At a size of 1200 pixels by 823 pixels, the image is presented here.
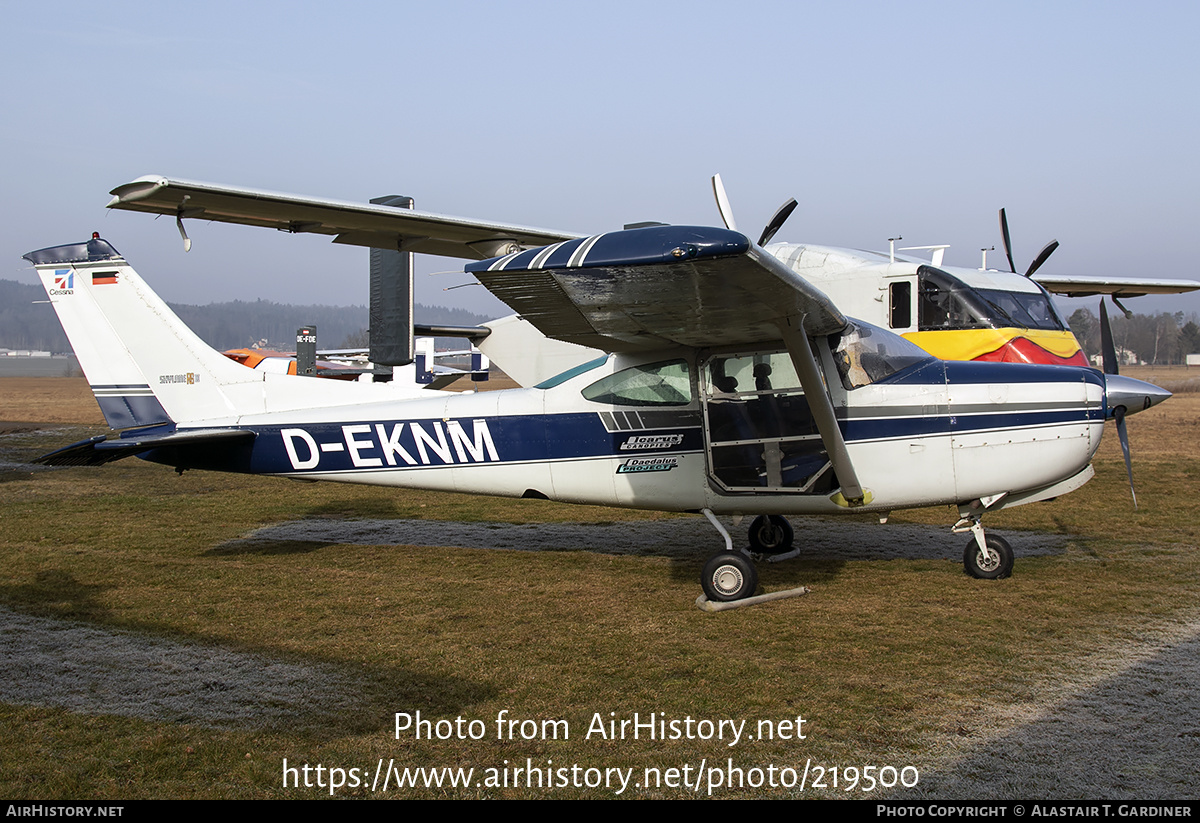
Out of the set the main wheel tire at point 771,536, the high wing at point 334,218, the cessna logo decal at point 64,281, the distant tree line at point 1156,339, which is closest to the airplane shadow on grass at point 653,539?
the main wheel tire at point 771,536

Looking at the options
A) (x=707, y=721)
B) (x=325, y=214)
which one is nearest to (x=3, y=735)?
(x=707, y=721)

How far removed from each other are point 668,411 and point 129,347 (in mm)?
5086

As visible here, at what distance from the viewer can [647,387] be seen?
6.88m

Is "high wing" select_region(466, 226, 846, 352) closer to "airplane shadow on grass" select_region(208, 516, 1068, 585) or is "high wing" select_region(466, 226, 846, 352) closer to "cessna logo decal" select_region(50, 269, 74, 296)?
"airplane shadow on grass" select_region(208, 516, 1068, 585)

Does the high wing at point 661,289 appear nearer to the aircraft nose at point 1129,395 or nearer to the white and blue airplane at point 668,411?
the white and blue airplane at point 668,411

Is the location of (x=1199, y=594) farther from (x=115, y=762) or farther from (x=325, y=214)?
(x=325, y=214)

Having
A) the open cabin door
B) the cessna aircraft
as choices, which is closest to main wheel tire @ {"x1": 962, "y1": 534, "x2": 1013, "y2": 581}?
the open cabin door

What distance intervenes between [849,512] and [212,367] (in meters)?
5.83

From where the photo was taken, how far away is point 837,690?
4465 millimetres

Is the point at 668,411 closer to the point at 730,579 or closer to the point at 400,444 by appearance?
the point at 730,579

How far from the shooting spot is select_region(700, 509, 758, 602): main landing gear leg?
6.22m

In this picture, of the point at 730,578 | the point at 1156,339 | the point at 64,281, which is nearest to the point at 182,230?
the point at 64,281

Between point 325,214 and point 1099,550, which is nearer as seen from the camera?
point 1099,550

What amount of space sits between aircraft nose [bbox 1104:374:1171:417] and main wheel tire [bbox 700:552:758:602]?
2.98 metres
